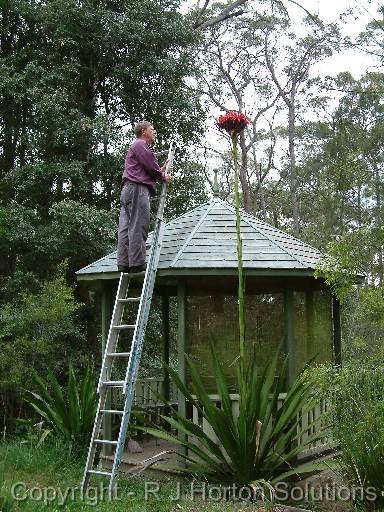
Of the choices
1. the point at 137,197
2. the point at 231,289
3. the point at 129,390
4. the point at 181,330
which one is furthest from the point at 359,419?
the point at 231,289

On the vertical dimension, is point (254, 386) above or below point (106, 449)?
above

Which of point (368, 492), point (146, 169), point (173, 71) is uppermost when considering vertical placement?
point (173, 71)

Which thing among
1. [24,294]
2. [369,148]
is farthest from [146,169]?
[369,148]

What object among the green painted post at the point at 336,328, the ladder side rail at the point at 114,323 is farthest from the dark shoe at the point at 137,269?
the green painted post at the point at 336,328

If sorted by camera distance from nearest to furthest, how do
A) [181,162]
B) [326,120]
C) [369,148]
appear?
1. [181,162]
2. [369,148]
3. [326,120]

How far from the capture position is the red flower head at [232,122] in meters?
5.72

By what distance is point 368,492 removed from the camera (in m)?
5.16

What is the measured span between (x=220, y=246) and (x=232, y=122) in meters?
1.98

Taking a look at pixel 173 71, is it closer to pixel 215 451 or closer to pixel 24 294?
pixel 24 294

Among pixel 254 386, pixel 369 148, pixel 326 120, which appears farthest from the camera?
pixel 326 120

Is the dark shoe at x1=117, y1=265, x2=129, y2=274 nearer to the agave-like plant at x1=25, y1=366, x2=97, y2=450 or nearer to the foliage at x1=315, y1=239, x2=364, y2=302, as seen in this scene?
the foliage at x1=315, y1=239, x2=364, y2=302

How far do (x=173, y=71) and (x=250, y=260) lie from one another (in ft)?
23.4

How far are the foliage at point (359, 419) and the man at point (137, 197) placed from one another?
220 centimetres

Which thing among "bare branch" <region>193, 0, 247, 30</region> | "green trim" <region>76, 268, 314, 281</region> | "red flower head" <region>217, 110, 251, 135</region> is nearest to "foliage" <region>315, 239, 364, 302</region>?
"green trim" <region>76, 268, 314, 281</region>
